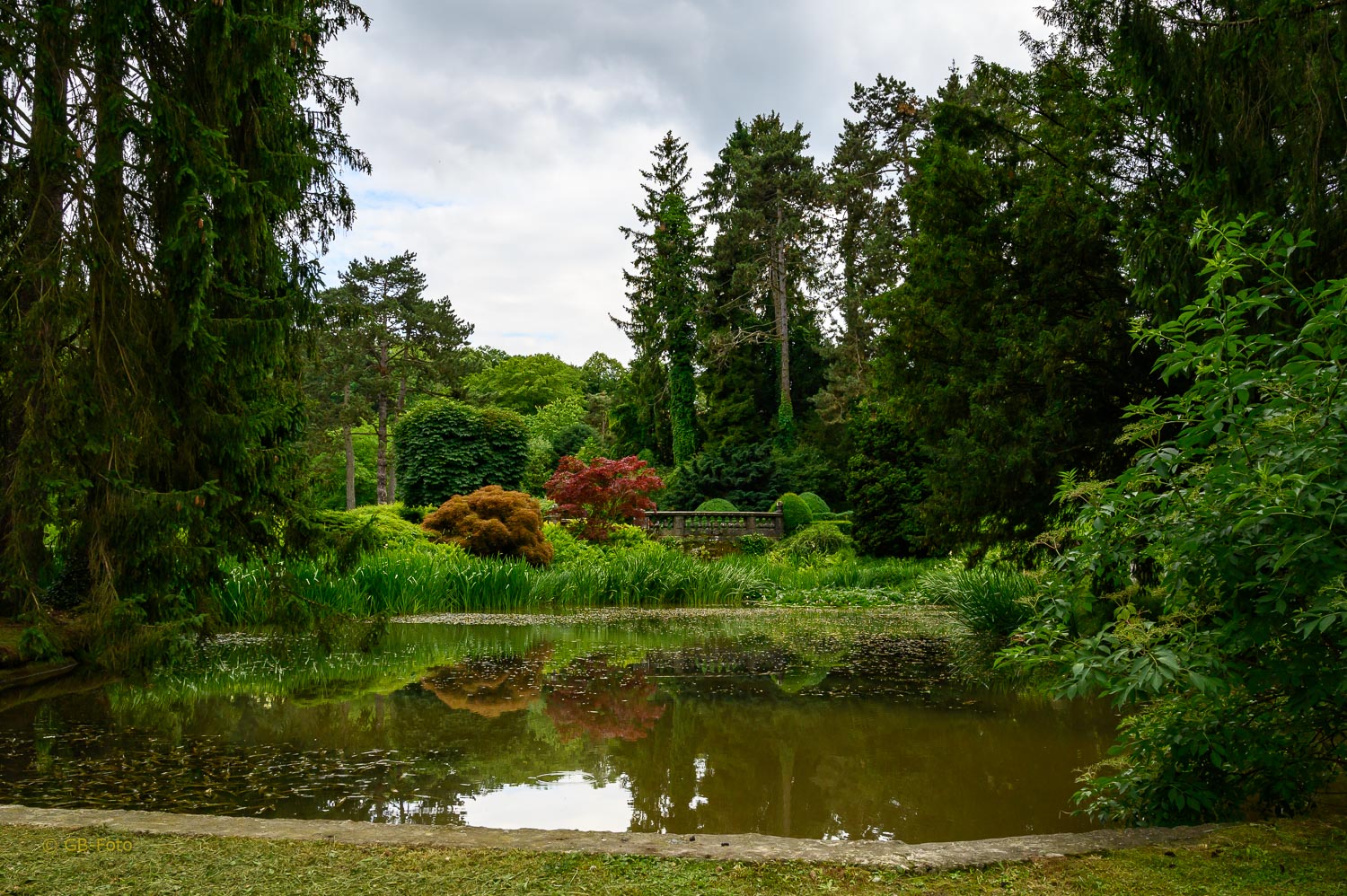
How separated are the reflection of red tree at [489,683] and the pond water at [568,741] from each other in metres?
0.03

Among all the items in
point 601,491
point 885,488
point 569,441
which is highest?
point 569,441

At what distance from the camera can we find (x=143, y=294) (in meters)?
6.34

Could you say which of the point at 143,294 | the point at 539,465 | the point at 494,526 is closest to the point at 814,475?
Result: the point at 539,465

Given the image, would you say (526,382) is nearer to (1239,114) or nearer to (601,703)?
(601,703)

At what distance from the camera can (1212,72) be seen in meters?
5.94

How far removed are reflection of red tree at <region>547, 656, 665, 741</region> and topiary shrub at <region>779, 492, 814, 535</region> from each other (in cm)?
1291

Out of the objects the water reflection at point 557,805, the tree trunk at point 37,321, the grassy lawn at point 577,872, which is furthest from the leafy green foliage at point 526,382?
the grassy lawn at point 577,872

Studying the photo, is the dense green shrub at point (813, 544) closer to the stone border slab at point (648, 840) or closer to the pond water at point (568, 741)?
the pond water at point (568, 741)

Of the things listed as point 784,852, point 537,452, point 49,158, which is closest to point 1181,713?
point 784,852

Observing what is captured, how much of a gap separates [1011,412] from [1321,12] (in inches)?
158

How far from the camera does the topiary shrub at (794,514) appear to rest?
1969cm

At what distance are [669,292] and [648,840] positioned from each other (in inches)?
1065

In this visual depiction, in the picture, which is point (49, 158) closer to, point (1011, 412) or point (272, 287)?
point (272, 287)

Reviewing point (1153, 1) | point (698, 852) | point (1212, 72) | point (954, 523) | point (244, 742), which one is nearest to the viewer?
point (698, 852)
